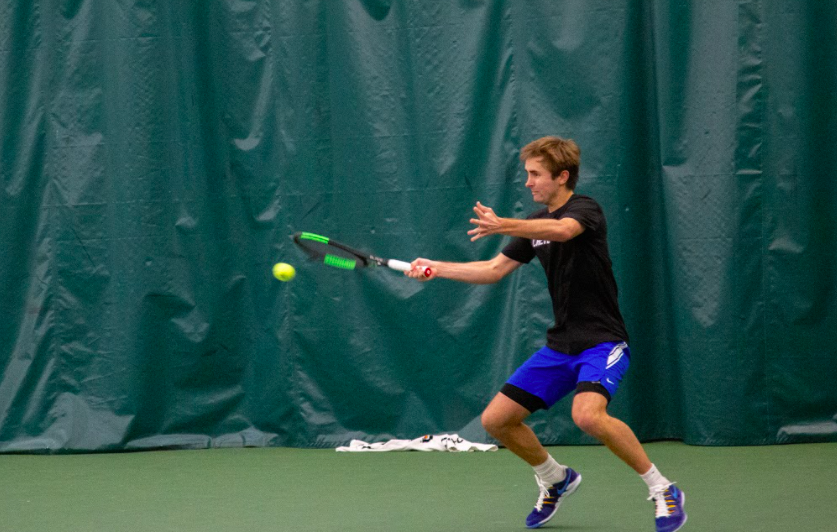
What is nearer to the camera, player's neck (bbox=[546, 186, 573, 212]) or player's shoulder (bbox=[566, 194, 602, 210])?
player's shoulder (bbox=[566, 194, 602, 210])

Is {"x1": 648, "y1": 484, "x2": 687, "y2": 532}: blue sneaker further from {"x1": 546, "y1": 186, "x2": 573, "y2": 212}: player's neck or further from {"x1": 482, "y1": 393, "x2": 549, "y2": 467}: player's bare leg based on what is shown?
{"x1": 546, "y1": 186, "x2": 573, "y2": 212}: player's neck

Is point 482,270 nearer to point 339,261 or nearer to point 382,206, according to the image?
point 339,261

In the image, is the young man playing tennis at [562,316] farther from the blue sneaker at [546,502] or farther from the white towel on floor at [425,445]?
the white towel on floor at [425,445]

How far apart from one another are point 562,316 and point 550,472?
63 cm

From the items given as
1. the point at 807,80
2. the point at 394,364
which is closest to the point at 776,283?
the point at 807,80

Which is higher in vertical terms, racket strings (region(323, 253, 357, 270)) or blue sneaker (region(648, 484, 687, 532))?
racket strings (region(323, 253, 357, 270))

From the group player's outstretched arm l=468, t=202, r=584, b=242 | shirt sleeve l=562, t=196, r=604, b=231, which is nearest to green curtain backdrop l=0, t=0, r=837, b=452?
shirt sleeve l=562, t=196, r=604, b=231

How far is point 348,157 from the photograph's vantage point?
657cm

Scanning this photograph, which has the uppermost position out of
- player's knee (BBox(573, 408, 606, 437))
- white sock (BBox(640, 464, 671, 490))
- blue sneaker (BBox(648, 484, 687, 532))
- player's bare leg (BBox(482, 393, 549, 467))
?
player's knee (BBox(573, 408, 606, 437))

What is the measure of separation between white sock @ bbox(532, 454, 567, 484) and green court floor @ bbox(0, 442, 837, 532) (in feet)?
0.62

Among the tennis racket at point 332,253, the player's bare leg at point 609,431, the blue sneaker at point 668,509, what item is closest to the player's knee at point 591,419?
the player's bare leg at point 609,431

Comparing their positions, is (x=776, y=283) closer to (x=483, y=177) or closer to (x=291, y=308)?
(x=483, y=177)

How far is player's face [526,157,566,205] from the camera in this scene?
427cm

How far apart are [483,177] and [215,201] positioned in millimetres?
1690
